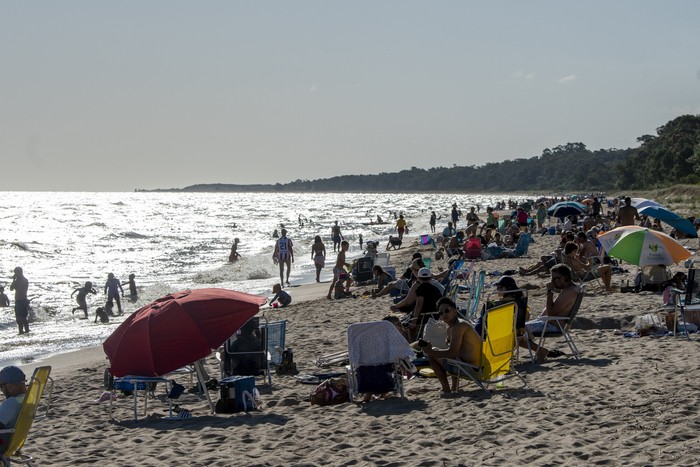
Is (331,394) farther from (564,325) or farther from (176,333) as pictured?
(564,325)

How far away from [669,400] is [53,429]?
196 inches

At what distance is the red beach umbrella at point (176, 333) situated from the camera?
692cm

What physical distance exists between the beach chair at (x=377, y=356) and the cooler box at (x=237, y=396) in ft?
3.19

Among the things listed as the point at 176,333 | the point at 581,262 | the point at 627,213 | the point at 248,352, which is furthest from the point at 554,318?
the point at 627,213

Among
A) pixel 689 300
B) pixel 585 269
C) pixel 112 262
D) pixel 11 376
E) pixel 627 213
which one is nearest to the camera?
pixel 11 376

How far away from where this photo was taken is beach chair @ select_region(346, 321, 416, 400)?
7016 mm

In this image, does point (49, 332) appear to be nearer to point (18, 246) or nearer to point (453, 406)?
point (453, 406)

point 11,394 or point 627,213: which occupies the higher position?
point 627,213

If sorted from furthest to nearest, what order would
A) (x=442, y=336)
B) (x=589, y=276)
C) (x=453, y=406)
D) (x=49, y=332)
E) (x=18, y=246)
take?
(x=18, y=246) < (x=49, y=332) < (x=589, y=276) < (x=442, y=336) < (x=453, y=406)

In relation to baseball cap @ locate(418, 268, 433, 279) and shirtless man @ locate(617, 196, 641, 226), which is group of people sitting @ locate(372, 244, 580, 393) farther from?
shirtless man @ locate(617, 196, 641, 226)

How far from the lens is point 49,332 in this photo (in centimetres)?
1708

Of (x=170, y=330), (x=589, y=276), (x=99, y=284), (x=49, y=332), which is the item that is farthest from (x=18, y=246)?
(x=170, y=330)

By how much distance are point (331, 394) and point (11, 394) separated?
2.74 meters

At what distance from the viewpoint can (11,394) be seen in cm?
543
